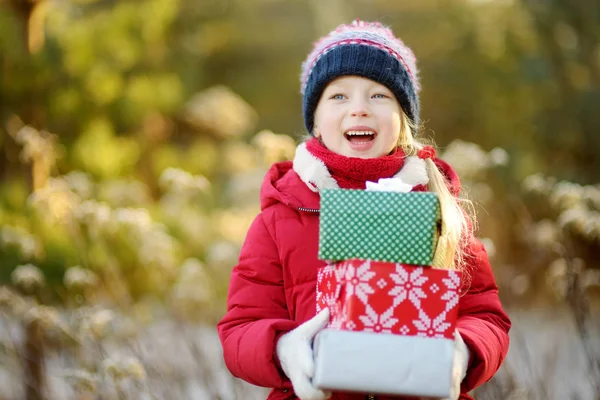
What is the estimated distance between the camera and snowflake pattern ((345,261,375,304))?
4.76ft

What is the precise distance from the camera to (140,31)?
A: 5285 millimetres

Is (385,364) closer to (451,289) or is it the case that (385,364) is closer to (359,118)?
(451,289)

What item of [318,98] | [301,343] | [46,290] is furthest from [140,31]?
[301,343]

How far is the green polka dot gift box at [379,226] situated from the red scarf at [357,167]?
1.04 ft

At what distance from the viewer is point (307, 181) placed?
1.82m

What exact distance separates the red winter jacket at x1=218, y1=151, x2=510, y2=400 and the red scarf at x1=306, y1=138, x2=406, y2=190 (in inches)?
3.2

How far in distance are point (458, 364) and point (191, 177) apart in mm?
2072

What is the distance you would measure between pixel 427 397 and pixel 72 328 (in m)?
2.10

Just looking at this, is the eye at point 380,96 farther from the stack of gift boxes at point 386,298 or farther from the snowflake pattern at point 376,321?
the snowflake pattern at point 376,321

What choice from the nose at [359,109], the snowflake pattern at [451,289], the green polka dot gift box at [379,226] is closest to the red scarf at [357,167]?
the nose at [359,109]

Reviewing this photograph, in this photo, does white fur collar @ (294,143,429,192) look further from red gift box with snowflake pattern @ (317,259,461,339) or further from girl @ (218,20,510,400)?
red gift box with snowflake pattern @ (317,259,461,339)

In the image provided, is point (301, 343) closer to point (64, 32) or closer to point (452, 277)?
point (452, 277)

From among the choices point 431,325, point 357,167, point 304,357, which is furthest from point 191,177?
point 431,325

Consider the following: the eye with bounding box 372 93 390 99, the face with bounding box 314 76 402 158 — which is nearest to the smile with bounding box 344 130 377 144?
the face with bounding box 314 76 402 158
